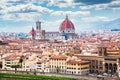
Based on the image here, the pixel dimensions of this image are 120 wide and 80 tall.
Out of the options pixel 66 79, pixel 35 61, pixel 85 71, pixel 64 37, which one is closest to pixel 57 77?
pixel 66 79

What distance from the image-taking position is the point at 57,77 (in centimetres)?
3114

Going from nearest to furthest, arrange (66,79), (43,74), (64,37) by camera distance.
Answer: (66,79) → (43,74) → (64,37)

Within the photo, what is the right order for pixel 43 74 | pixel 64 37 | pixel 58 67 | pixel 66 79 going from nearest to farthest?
pixel 66 79 < pixel 43 74 < pixel 58 67 < pixel 64 37

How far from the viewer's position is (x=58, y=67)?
34.9 metres

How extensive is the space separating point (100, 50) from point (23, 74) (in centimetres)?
703

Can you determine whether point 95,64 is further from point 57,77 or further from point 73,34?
point 73,34

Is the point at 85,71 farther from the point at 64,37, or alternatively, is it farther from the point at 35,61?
the point at 64,37

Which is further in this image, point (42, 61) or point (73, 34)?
point (73, 34)

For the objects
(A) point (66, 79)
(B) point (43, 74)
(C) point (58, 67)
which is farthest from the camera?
(C) point (58, 67)

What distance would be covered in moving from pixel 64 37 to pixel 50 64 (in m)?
66.0

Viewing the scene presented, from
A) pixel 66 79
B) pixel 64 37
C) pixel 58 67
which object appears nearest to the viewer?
pixel 66 79

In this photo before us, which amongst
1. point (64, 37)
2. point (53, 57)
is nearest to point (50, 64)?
point (53, 57)

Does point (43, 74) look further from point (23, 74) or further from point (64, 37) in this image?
point (64, 37)

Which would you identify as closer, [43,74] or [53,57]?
[43,74]
